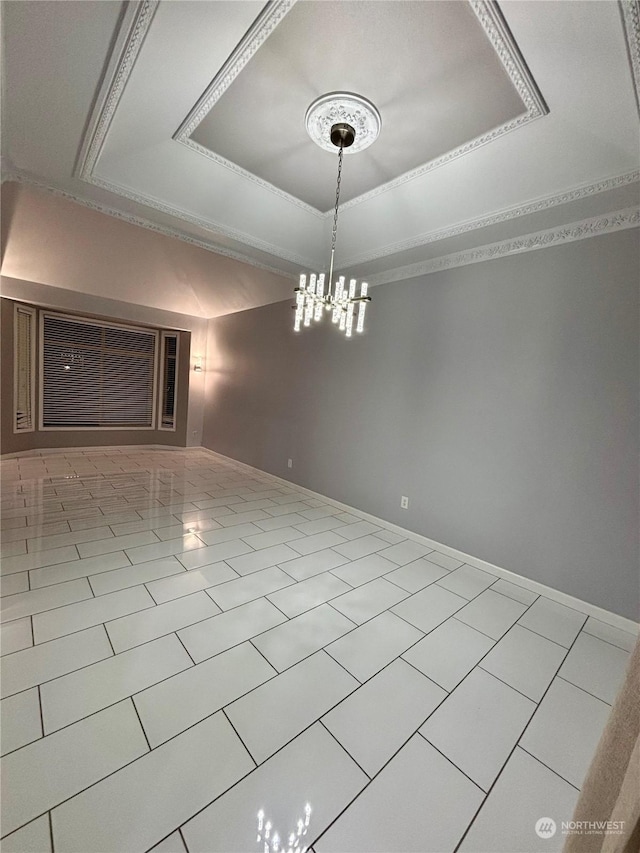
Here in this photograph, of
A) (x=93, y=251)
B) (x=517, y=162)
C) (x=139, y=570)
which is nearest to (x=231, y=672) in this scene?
(x=139, y=570)

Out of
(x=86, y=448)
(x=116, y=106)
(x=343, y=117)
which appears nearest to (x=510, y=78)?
(x=343, y=117)

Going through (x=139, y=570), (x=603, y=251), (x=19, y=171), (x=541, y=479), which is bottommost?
(x=139, y=570)

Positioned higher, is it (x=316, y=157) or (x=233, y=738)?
(x=316, y=157)

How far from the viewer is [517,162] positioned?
2305 millimetres

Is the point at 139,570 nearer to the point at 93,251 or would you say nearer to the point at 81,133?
the point at 81,133

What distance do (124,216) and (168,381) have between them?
4509 millimetres

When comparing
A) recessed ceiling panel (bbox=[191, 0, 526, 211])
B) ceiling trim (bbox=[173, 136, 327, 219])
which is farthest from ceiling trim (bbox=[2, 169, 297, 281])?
recessed ceiling panel (bbox=[191, 0, 526, 211])

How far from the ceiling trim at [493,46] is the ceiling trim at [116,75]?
0.39 metres

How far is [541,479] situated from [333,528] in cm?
198

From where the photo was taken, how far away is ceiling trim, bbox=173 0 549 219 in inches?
60.4

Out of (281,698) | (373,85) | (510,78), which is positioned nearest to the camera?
(281,698)

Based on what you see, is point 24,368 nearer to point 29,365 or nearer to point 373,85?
point 29,365

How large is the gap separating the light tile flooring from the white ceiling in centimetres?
293

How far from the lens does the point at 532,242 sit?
9.23 ft
